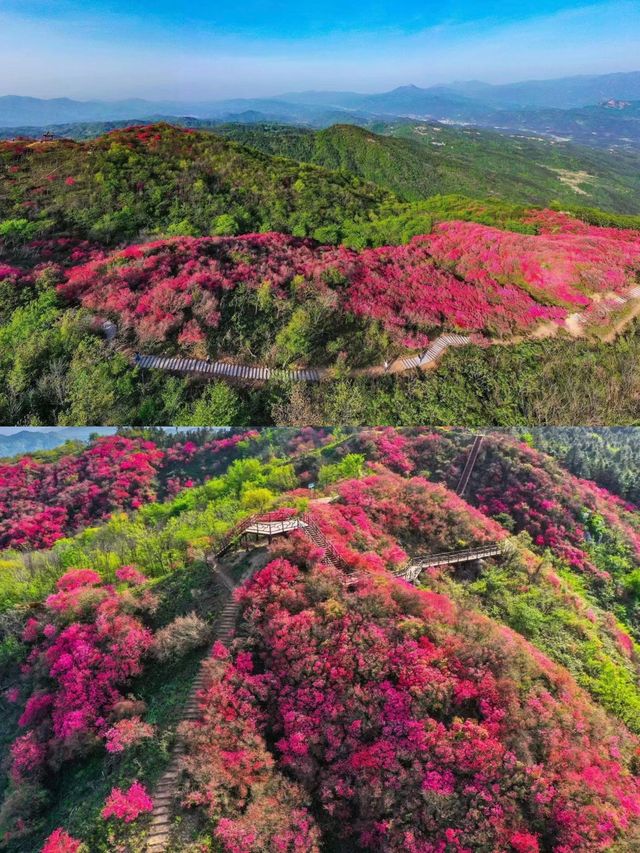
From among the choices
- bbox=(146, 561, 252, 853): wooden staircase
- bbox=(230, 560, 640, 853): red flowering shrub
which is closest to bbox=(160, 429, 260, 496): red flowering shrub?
bbox=(230, 560, 640, 853): red flowering shrub

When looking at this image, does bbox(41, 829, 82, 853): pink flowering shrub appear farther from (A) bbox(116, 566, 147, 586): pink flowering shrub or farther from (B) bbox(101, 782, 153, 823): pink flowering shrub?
(A) bbox(116, 566, 147, 586): pink flowering shrub

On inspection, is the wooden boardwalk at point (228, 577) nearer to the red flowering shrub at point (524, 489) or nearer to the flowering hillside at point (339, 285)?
the red flowering shrub at point (524, 489)

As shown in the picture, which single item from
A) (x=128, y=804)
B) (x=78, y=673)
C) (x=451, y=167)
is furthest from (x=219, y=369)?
(x=451, y=167)

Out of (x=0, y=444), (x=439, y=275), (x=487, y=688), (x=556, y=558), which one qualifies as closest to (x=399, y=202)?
(x=439, y=275)

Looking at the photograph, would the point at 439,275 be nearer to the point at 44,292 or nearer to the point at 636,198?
the point at 44,292

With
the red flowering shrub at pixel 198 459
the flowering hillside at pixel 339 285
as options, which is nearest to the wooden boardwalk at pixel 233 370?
the flowering hillside at pixel 339 285
